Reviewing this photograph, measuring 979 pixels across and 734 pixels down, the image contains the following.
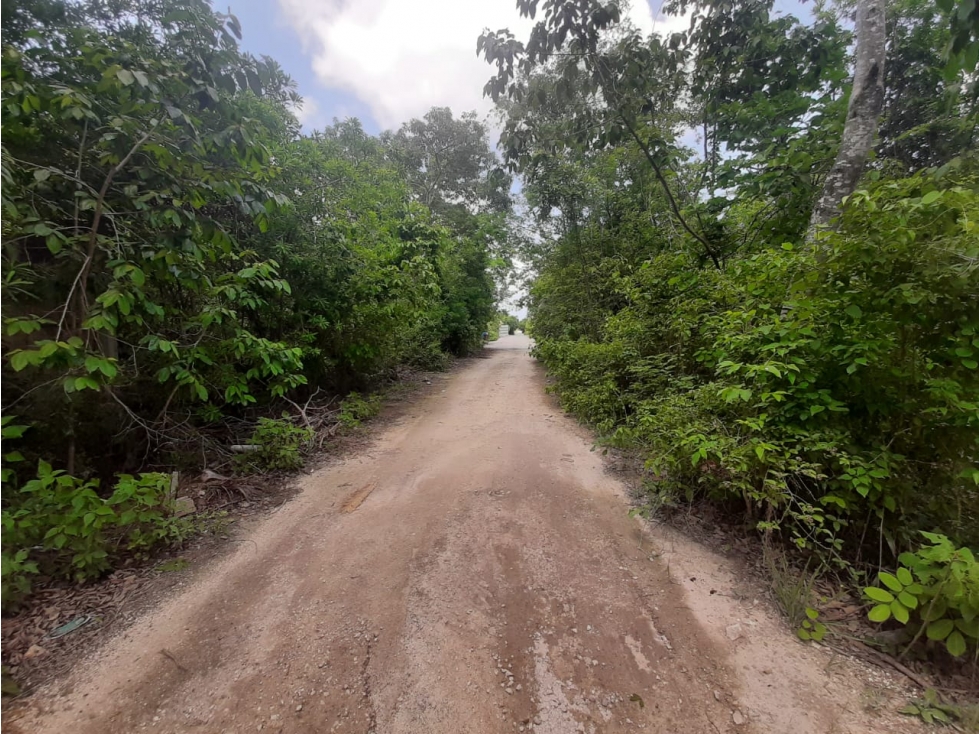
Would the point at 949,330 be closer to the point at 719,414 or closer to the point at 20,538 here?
the point at 719,414

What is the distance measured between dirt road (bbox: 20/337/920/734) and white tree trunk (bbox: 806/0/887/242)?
2924mm

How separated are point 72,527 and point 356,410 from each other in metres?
3.61

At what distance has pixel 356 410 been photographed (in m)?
5.72

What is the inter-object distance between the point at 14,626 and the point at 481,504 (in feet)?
9.05

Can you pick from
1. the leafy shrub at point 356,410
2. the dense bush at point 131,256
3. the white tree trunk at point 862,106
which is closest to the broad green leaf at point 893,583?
the white tree trunk at point 862,106

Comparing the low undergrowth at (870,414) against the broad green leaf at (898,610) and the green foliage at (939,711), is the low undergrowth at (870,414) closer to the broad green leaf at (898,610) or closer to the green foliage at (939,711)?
the broad green leaf at (898,610)

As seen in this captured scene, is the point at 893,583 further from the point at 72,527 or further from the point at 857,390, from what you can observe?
the point at 72,527

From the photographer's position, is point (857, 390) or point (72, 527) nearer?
point (72, 527)

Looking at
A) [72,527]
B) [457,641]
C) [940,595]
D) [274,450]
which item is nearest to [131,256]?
[72,527]

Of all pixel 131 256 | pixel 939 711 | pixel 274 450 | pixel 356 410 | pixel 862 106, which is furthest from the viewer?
pixel 356 410

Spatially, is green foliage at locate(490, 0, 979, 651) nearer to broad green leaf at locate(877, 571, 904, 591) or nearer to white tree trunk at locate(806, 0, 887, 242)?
broad green leaf at locate(877, 571, 904, 591)

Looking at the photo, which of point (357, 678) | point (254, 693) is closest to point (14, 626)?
point (254, 693)

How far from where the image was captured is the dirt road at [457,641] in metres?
1.58

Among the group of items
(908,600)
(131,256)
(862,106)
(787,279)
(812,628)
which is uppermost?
(862,106)
